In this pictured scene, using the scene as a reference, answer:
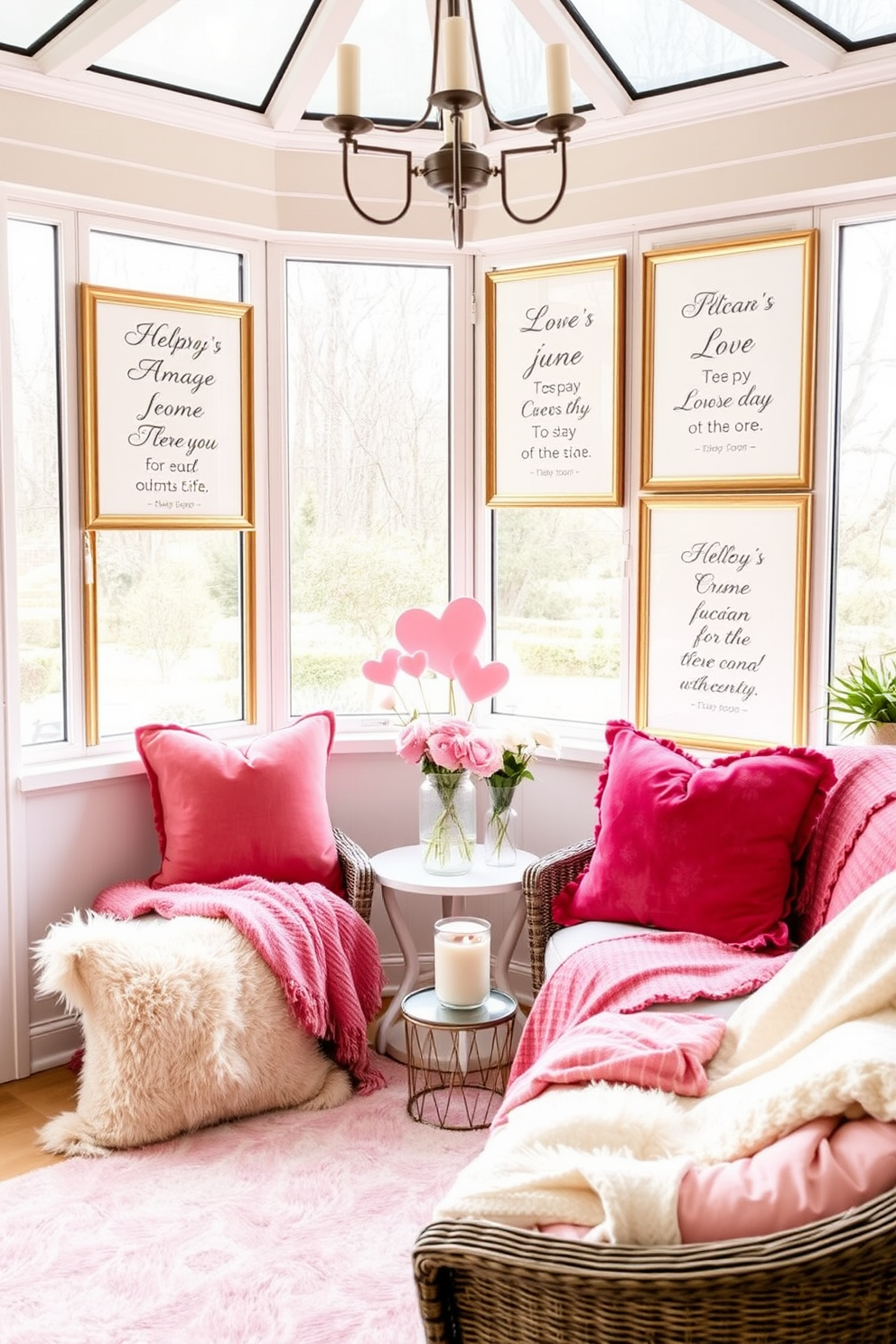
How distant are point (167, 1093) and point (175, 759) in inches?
36.0

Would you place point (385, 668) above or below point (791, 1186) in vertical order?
above

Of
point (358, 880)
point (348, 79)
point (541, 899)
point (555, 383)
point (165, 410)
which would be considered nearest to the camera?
point (348, 79)

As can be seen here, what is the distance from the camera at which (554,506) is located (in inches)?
150

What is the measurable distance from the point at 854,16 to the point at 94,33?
6.13 feet

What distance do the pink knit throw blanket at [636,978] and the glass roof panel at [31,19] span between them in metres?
2.62

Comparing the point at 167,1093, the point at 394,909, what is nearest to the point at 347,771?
the point at 394,909

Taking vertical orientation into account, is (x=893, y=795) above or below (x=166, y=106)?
below

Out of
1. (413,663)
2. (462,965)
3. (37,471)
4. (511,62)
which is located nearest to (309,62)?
(511,62)

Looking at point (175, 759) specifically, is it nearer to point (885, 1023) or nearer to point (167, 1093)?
point (167, 1093)

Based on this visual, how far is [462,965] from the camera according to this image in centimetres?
281

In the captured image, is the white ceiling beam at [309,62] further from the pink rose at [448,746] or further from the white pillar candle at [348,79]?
the pink rose at [448,746]

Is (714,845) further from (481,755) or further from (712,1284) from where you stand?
(712,1284)

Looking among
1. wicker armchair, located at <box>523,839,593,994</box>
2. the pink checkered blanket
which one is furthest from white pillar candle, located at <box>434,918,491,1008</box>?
the pink checkered blanket

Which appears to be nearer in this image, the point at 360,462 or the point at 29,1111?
the point at 29,1111
